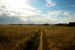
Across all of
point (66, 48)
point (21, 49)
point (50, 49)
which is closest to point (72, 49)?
point (66, 48)

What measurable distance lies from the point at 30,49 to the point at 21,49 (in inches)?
25.6

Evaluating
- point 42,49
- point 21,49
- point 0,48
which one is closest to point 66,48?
point 42,49

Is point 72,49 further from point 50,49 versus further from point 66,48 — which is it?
point 50,49

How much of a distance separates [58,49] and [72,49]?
44.7 inches

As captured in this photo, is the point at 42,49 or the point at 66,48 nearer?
the point at 42,49

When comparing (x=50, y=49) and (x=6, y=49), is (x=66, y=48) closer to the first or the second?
(x=50, y=49)

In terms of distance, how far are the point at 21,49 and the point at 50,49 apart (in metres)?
2.30

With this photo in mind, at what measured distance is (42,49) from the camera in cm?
1493

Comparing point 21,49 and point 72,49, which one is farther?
point 72,49

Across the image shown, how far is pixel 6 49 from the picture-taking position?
14.8 m

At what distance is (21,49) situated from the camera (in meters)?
14.6

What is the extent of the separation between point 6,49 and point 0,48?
52 centimetres

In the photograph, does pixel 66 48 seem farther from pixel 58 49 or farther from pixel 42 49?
pixel 42 49

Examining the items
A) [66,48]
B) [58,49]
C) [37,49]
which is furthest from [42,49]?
[66,48]
